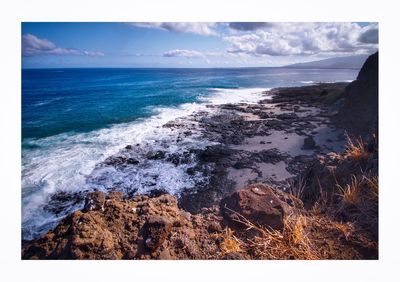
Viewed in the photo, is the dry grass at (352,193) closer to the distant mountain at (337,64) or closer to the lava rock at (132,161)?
the distant mountain at (337,64)

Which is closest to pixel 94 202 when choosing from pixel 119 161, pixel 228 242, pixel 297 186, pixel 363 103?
pixel 119 161

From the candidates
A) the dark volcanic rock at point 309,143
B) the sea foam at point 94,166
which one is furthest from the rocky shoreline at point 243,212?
the sea foam at point 94,166

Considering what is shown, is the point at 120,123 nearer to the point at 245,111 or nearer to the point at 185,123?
the point at 185,123

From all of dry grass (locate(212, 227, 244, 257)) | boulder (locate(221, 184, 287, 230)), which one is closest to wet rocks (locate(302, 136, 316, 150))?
boulder (locate(221, 184, 287, 230))

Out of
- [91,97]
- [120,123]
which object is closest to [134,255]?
[120,123]
